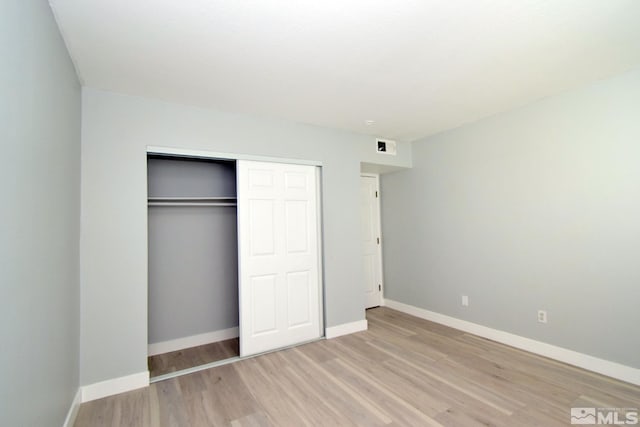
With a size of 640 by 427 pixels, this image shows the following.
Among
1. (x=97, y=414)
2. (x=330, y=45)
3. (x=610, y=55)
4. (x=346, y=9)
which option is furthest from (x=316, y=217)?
(x=610, y=55)

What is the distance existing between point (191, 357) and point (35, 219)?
225cm

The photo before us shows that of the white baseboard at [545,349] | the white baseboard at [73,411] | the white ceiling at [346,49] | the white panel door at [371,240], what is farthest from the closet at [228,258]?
the white baseboard at [545,349]

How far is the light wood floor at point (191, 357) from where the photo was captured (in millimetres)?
2836

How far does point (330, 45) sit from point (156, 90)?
158 centimetres

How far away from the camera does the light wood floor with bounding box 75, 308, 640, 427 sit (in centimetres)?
204

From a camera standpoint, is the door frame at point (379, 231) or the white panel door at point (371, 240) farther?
the door frame at point (379, 231)

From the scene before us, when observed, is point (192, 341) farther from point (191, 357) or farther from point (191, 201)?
point (191, 201)

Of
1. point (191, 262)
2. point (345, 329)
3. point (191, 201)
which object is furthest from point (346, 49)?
point (345, 329)

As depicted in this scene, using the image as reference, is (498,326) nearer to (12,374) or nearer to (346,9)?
(346,9)

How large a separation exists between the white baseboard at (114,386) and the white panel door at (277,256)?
87 centimetres

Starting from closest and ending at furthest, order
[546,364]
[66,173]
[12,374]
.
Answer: [12,374], [66,173], [546,364]

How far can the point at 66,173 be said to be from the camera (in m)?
1.92

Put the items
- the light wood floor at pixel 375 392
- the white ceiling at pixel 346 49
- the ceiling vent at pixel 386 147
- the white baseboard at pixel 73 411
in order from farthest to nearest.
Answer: the ceiling vent at pixel 386 147, the light wood floor at pixel 375 392, the white baseboard at pixel 73 411, the white ceiling at pixel 346 49

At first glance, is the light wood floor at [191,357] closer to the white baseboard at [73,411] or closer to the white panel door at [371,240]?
the white baseboard at [73,411]
